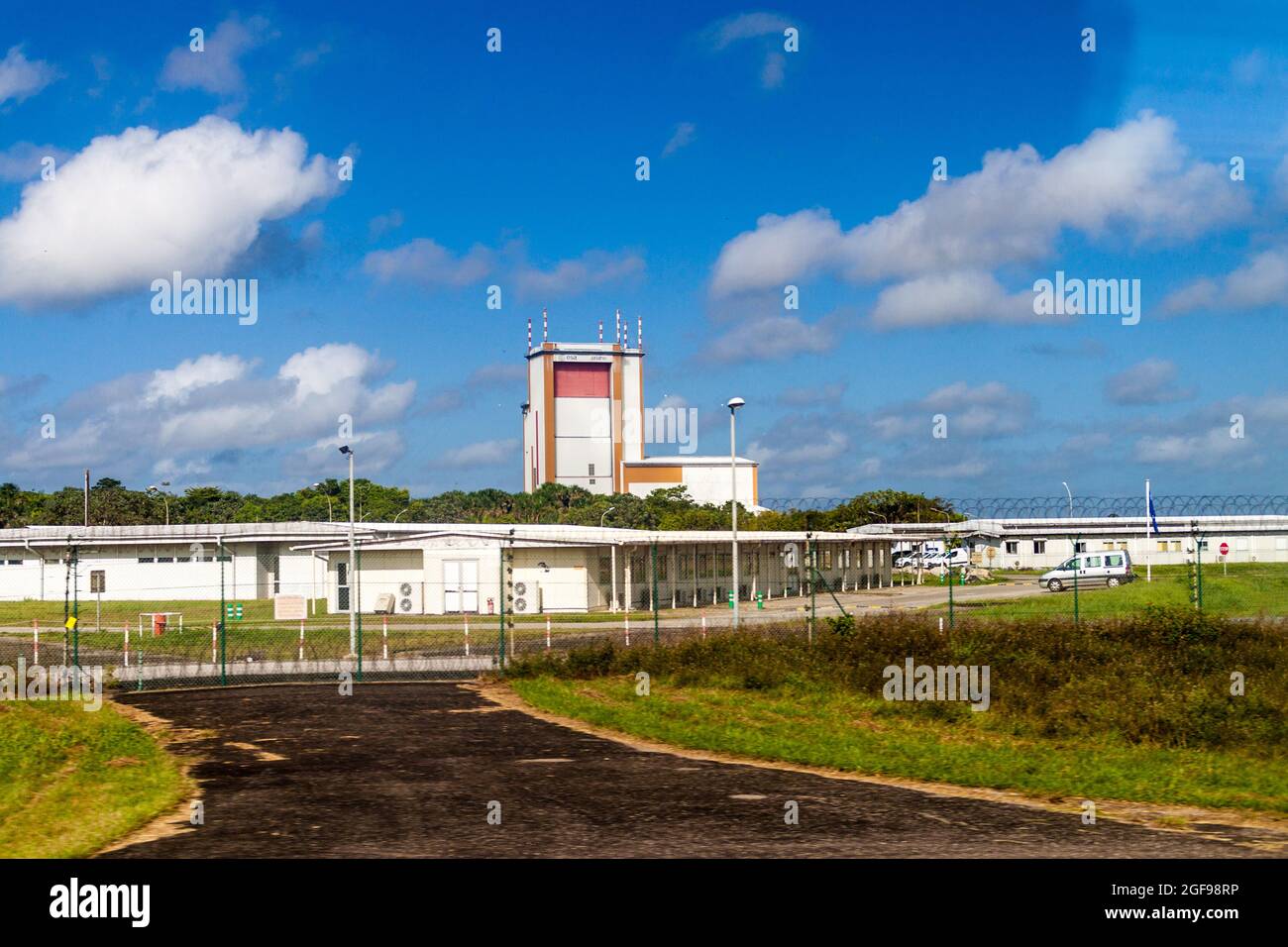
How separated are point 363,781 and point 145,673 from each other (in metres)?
16.9

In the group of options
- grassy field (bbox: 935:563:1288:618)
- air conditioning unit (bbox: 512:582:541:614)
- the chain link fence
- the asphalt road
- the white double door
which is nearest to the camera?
the asphalt road

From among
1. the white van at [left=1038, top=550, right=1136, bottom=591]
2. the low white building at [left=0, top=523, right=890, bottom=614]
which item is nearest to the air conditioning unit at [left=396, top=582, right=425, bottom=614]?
the low white building at [left=0, top=523, right=890, bottom=614]

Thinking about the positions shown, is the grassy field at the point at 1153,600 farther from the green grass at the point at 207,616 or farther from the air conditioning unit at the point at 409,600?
the air conditioning unit at the point at 409,600

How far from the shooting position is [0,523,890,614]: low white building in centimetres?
5241

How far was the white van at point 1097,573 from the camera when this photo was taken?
2351 inches

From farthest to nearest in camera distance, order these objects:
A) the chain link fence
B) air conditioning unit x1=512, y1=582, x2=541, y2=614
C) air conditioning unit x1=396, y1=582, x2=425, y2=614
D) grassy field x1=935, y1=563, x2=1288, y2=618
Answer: air conditioning unit x1=396, y1=582, x2=425, y2=614, air conditioning unit x1=512, y1=582, x2=541, y2=614, grassy field x1=935, y1=563, x2=1288, y2=618, the chain link fence

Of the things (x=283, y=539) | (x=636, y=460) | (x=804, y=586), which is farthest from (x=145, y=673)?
(x=636, y=460)

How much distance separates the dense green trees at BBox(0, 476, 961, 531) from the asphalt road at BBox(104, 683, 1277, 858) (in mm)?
79646

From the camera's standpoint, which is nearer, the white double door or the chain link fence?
the chain link fence

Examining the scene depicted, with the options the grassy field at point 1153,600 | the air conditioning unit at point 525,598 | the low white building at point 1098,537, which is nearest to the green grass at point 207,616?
the air conditioning unit at point 525,598

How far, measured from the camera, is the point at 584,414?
564 ft

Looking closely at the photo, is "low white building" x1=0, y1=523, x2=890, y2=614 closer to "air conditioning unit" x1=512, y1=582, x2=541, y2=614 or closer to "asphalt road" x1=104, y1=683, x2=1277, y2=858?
"air conditioning unit" x1=512, y1=582, x2=541, y2=614

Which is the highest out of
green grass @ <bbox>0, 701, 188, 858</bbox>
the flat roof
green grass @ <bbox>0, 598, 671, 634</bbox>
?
the flat roof

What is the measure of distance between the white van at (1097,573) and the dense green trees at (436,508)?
3539cm
